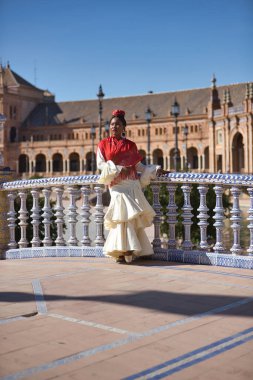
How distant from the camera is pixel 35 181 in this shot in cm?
744

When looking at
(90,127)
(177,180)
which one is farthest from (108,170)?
(90,127)

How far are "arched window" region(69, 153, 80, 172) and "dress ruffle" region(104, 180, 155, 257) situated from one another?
7445cm

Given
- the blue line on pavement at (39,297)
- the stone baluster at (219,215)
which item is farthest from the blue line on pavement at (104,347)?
the stone baluster at (219,215)

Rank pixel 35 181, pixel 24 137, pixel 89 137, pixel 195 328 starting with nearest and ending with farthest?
pixel 195 328 → pixel 35 181 → pixel 89 137 → pixel 24 137

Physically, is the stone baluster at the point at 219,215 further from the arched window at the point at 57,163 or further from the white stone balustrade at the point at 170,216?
the arched window at the point at 57,163

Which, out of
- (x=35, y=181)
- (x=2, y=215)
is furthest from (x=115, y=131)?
(x=2, y=215)

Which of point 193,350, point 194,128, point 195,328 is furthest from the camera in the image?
point 194,128

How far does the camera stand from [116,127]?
6.47 m

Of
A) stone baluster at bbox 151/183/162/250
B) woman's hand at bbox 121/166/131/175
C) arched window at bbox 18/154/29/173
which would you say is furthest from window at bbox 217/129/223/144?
woman's hand at bbox 121/166/131/175

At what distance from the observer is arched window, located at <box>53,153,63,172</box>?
Answer: 8250cm

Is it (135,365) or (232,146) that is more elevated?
(232,146)

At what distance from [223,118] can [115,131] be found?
160 feet

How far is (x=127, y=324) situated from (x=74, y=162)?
7825cm

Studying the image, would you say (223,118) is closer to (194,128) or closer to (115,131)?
(194,128)
